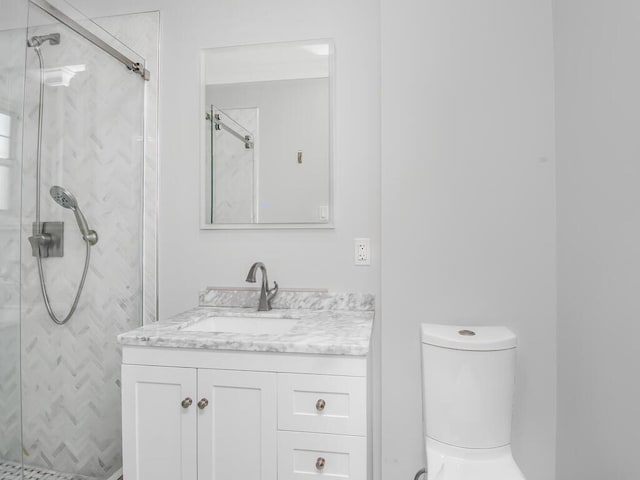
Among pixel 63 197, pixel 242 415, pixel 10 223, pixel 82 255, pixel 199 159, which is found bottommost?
pixel 242 415

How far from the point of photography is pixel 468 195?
1.56 metres

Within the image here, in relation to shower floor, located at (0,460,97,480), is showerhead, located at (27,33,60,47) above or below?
above

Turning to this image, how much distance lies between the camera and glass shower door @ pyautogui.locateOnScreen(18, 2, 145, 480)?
1399mm

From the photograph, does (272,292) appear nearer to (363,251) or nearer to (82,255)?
(363,251)

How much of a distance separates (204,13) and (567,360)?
2.21m

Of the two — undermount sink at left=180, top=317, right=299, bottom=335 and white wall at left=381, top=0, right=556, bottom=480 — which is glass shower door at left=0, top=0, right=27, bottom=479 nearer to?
undermount sink at left=180, top=317, right=299, bottom=335

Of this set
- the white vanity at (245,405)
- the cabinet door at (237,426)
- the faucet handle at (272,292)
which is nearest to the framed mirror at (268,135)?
the faucet handle at (272,292)

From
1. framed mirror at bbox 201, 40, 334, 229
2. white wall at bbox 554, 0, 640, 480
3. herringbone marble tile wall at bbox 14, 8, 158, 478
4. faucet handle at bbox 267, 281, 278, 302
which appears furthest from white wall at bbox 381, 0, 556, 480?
herringbone marble tile wall at bbox 14, 8, 158, 478

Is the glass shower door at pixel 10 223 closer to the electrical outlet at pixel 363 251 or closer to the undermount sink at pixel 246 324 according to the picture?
the undermount sink at pixel 246 324

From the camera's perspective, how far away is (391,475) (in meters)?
1.62

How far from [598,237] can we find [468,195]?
475mm

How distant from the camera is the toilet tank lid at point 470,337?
1.35 metres

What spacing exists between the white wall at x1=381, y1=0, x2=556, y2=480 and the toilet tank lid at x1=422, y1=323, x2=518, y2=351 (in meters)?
0.09

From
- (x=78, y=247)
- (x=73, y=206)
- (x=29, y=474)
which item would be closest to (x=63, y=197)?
(x=73, y=206)
